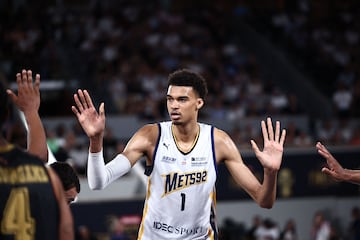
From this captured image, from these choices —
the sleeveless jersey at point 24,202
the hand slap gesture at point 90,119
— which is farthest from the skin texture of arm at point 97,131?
the sleeveless jersey at point 24,202

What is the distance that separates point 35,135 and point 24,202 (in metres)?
1.33

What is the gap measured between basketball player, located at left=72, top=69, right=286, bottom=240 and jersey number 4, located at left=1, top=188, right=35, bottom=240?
231 cm

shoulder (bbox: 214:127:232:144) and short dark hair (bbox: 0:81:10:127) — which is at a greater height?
short dark hair (bbox: 0:81:10:127)

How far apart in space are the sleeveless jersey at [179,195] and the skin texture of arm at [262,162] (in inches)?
5.5

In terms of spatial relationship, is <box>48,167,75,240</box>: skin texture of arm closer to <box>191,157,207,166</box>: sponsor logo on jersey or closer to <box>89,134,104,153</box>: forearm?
<box>89,134,104,153</box>: forearm

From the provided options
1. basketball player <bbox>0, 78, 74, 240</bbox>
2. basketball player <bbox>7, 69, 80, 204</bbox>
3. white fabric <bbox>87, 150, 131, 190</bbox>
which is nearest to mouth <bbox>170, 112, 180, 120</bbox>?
white fabric <bbox>87, 150, 131, 190</bbox>

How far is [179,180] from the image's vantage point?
7.41 meters

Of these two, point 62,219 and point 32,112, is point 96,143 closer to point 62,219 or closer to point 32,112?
point 32,112

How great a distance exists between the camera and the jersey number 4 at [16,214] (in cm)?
470

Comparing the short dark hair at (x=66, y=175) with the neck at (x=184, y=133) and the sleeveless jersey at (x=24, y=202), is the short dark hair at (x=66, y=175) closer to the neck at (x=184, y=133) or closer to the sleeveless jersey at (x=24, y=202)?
the neck at (x=184, y=133)

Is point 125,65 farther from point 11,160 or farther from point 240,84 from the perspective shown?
point 11,160

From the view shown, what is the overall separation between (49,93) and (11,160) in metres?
15.8

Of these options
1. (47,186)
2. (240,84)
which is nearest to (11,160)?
(47,186)

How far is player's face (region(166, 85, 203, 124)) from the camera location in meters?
7.54
